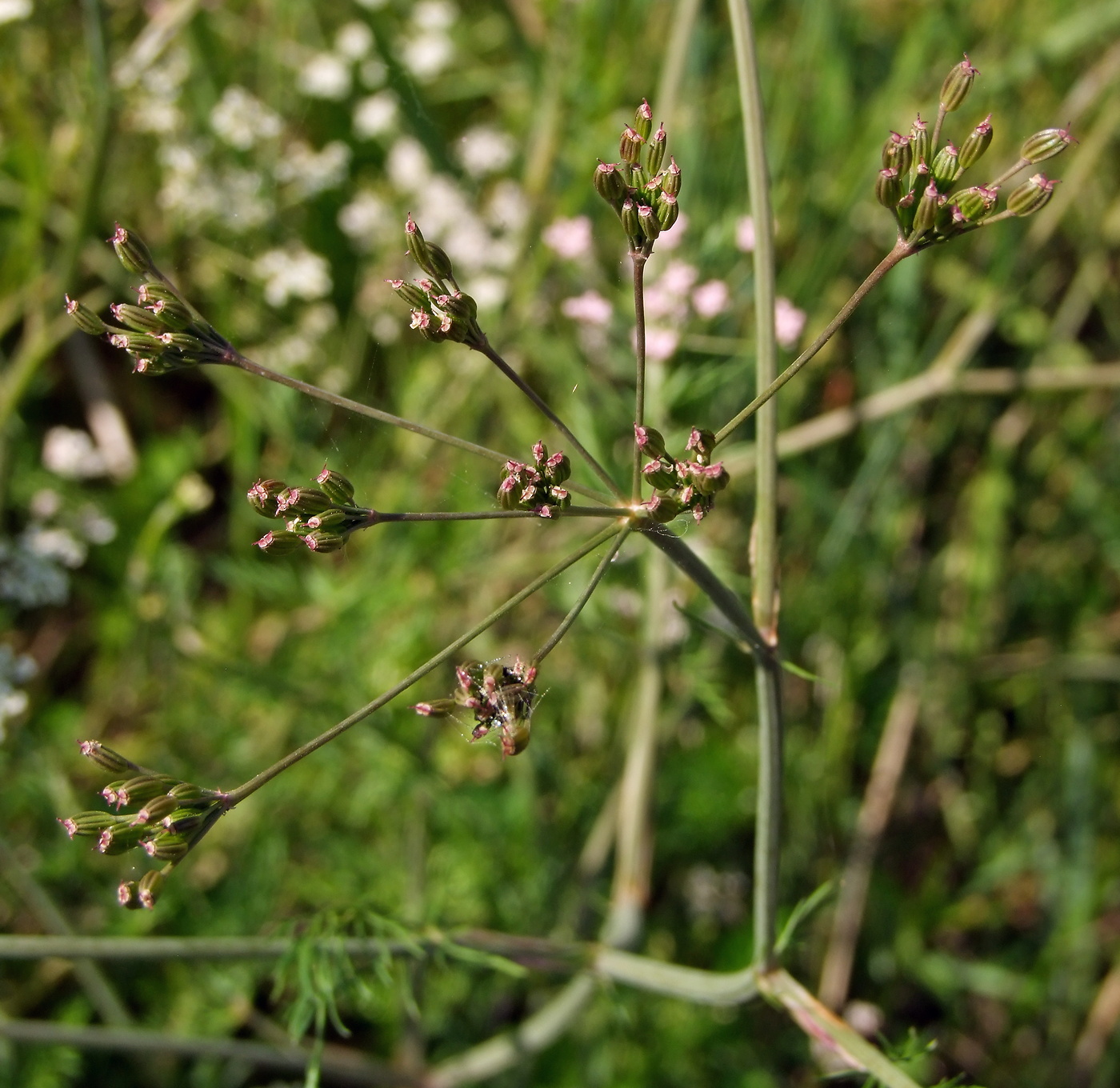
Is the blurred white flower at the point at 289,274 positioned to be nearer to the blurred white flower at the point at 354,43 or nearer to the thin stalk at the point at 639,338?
the blurred white flower at the point at 354,43

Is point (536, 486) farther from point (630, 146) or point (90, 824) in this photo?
point (90, 824)

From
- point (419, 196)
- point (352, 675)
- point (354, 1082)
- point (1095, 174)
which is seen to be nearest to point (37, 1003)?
point (354, 1082)

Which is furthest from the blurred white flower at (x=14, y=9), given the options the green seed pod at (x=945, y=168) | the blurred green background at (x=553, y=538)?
the green seed pod at (x=945, y=168)

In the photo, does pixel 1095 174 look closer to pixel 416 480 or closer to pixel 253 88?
pixel 416 480

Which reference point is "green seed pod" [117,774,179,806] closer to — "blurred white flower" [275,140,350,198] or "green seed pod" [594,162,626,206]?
"green seed pod" [594,162,626,206]

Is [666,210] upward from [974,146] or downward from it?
downward

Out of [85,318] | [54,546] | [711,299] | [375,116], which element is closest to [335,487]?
[85,318]

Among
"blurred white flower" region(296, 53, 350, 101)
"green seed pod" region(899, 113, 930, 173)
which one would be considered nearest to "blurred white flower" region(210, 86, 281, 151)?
"blurred white flower" region(296, 53, 350, 101)
